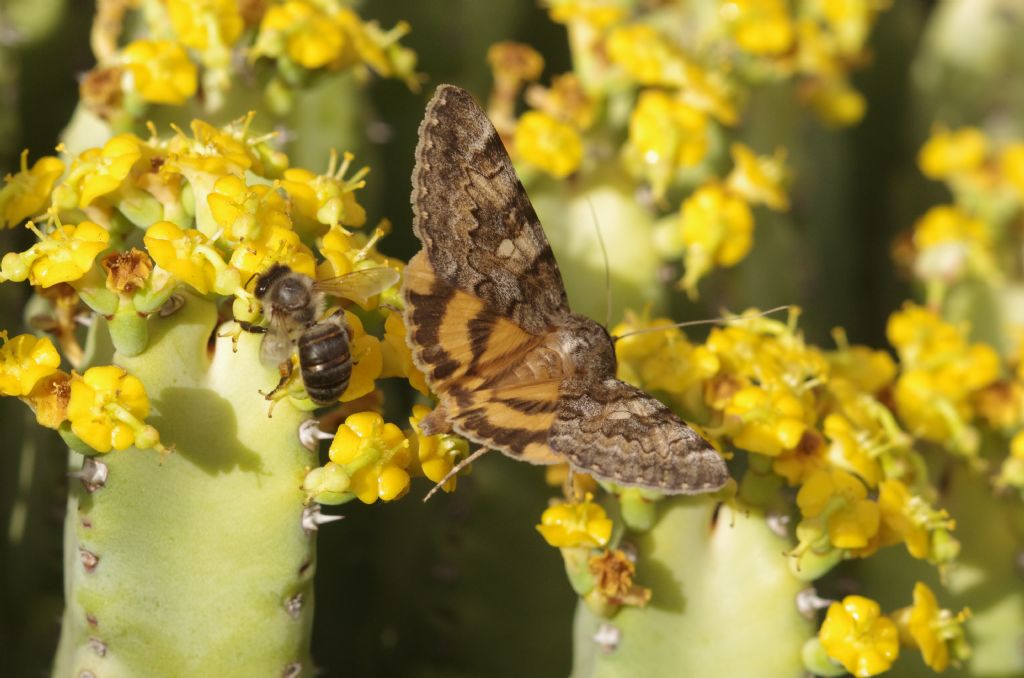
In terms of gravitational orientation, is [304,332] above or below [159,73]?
below

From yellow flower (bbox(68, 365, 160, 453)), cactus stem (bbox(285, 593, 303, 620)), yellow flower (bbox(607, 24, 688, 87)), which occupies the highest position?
yellow flower (bbox(607, 24, 688, 87))

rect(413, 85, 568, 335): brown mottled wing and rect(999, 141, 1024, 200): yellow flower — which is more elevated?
rect(999, 141, 1024, 200): yellow flower

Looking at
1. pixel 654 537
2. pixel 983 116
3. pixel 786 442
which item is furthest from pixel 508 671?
pixel 983 116

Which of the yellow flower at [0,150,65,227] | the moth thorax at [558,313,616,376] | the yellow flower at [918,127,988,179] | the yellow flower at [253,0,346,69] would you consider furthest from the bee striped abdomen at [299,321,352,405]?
the yellow flower at [918,127,988,179]

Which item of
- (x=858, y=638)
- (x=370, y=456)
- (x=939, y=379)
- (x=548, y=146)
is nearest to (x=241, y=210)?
(x=370, y=456)

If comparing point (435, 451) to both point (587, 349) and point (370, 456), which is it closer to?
point (370, 456)

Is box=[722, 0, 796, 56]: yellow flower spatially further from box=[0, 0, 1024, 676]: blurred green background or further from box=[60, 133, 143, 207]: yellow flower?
box=[60, 133, 143, 207]: yellow flower
